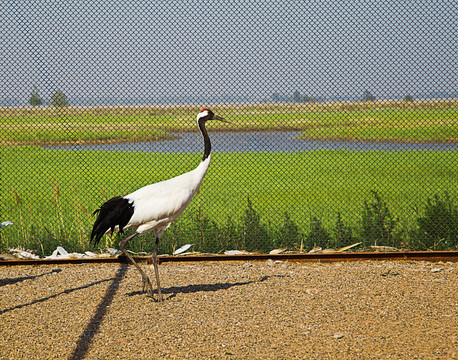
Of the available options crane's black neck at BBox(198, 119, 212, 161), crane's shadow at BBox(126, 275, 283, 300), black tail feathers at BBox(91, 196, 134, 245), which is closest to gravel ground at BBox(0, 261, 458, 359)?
crane's shadow at BBox(126, 275, 283, 300)

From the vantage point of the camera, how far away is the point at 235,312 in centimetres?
446

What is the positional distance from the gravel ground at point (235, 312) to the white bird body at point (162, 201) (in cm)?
74

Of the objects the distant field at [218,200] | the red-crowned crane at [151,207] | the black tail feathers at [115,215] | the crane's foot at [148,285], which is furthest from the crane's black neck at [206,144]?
the distant field at [218,200]

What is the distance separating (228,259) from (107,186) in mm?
7193

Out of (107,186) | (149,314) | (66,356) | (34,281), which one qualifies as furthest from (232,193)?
(66,356)

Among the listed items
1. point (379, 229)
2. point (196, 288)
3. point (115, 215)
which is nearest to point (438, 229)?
point (379, 229)

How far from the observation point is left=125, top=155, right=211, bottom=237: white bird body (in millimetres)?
4834

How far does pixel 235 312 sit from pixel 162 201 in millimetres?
1221

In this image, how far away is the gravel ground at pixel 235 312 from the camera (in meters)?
3.70

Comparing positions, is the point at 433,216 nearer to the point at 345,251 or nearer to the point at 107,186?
the point at 345,251

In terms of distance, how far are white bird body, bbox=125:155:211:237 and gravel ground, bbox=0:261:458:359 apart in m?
0.74

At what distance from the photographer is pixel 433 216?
6770 millimetres

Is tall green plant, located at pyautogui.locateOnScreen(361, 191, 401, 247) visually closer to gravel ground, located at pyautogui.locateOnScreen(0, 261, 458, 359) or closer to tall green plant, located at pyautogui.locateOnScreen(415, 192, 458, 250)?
tall green plant, located at pyautogui.locateOnScreen(415, 192, 458, 250)

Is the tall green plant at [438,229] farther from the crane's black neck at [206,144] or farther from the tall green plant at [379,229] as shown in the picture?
the crane's black neck at [206,144]
